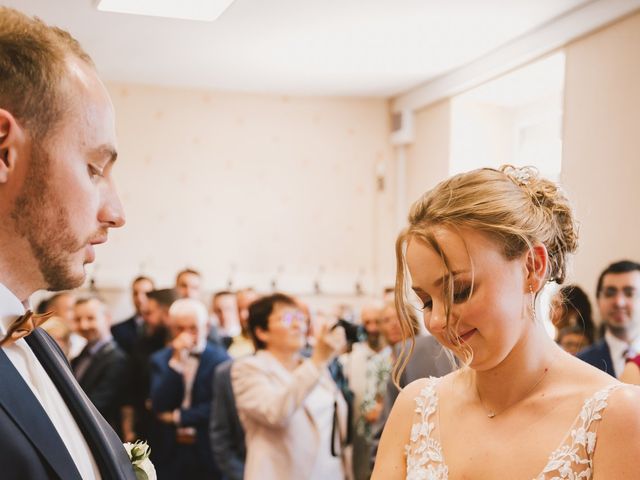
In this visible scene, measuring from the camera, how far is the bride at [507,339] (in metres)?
1.43

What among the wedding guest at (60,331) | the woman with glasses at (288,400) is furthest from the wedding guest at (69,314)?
the woman with glasses at (288,400)

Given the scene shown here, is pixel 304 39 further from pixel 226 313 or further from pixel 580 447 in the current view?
pixel 580 447

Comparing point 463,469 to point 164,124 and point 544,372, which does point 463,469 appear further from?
point 164,124

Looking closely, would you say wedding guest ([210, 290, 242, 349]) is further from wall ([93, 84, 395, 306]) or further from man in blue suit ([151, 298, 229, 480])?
man in blue suit ([151, 298, 229, 480])

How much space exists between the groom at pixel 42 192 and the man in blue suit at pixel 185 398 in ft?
9.08

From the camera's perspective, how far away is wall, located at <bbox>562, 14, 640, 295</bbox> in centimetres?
430

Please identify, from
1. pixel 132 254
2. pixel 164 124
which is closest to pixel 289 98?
pixel 164 124

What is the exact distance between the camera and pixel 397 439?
1729 mm

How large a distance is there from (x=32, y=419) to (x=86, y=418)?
206 millimetres

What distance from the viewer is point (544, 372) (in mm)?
1551

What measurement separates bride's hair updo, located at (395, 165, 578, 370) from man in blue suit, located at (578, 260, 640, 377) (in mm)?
2001

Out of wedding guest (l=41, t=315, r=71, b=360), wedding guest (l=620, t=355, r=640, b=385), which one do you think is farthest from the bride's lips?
wedding guest (l=41, t=315, r=71, b=360)

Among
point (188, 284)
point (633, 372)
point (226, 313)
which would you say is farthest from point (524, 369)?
point (226, 313)

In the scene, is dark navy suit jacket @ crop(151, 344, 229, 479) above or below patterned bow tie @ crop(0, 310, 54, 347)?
below
